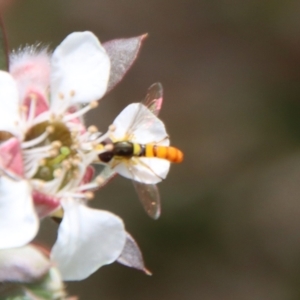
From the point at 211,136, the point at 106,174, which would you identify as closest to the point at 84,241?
the point at 106,174

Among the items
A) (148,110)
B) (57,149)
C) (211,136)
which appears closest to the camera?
(57,149)

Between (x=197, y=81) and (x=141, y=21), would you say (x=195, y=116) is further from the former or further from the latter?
(x=141, y=21)

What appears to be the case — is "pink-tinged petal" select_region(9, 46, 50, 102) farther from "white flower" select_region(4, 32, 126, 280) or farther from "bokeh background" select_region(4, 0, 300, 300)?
"bokeh background" select_region(4, 0, 300, 300)

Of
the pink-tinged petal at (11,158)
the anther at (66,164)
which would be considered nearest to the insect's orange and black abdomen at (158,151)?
the anther at (66,164)

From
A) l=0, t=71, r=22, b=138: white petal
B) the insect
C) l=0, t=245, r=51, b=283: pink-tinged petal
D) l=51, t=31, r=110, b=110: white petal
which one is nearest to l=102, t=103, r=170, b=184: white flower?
the insect

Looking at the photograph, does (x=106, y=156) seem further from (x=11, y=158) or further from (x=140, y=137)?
(x=11, y=158)

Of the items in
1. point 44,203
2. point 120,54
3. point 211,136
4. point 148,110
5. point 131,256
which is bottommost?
point 211,136
